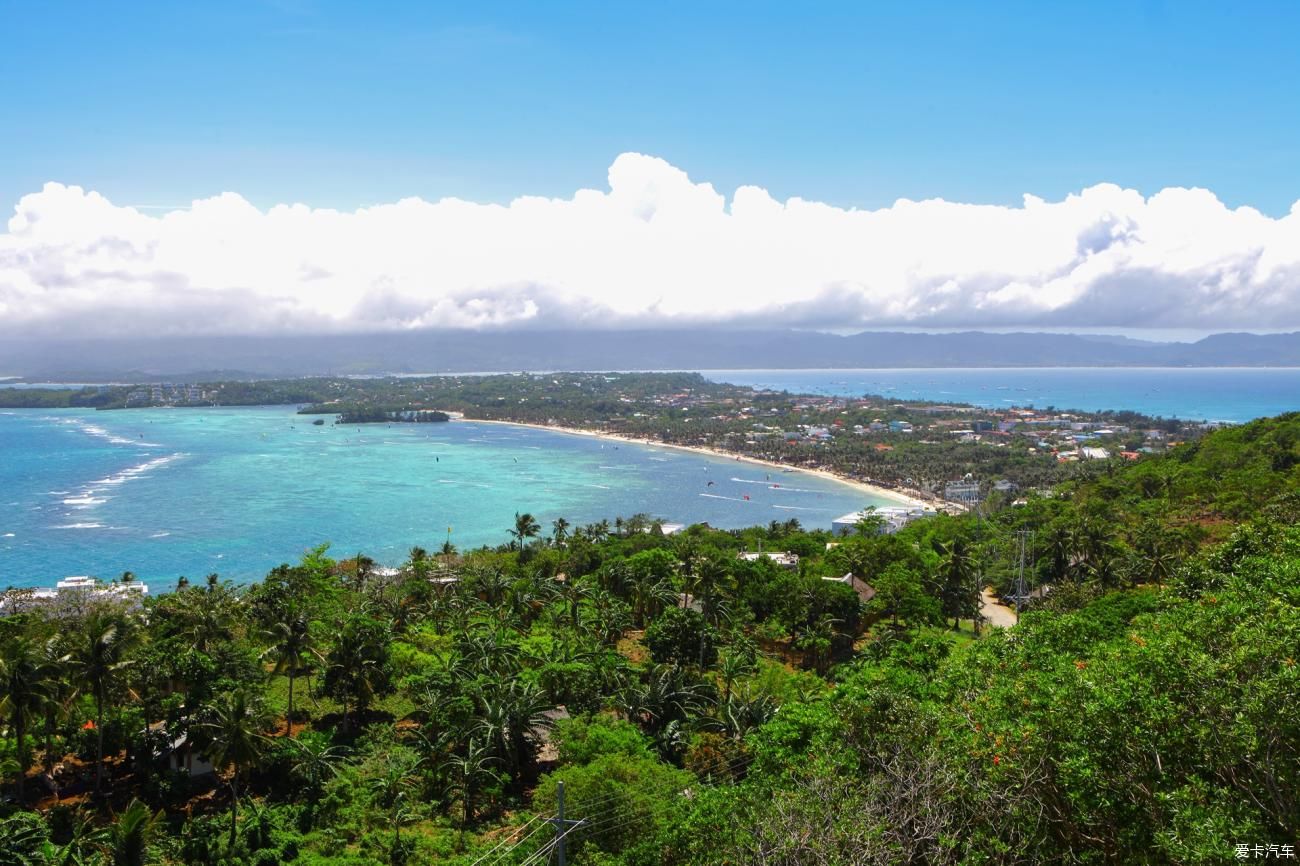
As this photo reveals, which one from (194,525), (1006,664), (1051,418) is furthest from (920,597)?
(1051,418)

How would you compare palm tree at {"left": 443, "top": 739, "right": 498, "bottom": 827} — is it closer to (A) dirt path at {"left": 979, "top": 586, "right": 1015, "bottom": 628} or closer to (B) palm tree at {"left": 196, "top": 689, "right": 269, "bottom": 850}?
(B) palm tree at {"left": 196, "top": 689, "right": 269, "bottom": 850}

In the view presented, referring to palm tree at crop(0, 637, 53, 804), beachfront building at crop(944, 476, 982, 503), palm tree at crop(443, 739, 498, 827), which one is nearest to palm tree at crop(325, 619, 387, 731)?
palm tree at crop(443, 739, 498, 827)

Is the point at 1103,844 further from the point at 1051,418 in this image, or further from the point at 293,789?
the point at 1051,418

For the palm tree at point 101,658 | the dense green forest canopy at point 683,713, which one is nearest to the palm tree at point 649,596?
the dense green forest canopy at point 683,713

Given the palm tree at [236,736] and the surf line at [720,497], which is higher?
the palm tree at [236,736]

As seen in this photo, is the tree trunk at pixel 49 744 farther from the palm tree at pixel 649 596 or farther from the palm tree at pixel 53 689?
the palm tree at pixel 649 596

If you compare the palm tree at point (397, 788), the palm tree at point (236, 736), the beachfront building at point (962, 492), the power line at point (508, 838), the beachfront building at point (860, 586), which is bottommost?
the beachfront building at point (962, 492)

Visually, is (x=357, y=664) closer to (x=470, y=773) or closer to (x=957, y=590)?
(x=470, y=773)

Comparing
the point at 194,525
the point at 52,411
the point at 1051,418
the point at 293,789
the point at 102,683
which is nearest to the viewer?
the point at 102,683
